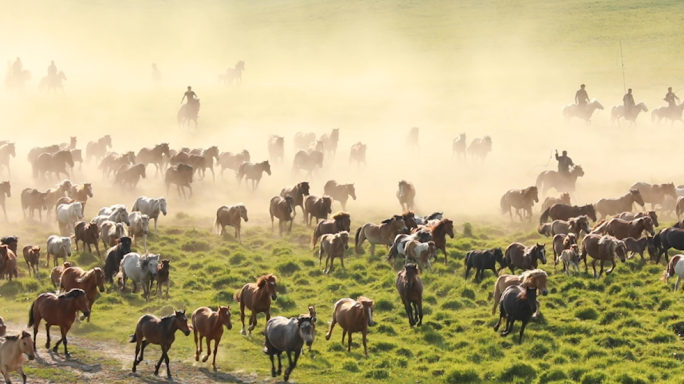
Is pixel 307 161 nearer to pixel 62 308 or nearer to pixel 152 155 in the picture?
pixel 152 155

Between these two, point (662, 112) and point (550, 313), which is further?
point (662, 112)

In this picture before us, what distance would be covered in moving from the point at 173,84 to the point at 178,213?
43924mm

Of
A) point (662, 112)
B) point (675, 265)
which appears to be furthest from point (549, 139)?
point (675, 265)

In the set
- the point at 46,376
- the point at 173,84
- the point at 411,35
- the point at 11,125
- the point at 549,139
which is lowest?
the point at 46,376

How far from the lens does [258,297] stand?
2048 cm

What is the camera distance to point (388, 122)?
6438 cm

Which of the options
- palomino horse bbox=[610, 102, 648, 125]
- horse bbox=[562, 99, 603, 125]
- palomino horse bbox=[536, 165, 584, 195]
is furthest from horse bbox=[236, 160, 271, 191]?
palomino horse bbox=[610, 102, 648, 125]

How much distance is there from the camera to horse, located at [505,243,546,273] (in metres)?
24.5

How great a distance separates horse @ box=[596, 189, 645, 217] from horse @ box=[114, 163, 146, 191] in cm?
2236

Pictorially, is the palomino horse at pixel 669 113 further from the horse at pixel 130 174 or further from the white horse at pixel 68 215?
the white horse at pixel 68 215

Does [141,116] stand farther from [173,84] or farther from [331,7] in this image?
[331,7]

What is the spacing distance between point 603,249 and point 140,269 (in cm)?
1437

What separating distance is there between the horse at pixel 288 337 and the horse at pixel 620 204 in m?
19.8

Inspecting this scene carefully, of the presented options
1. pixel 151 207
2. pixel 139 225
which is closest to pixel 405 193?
pixel 151 207
